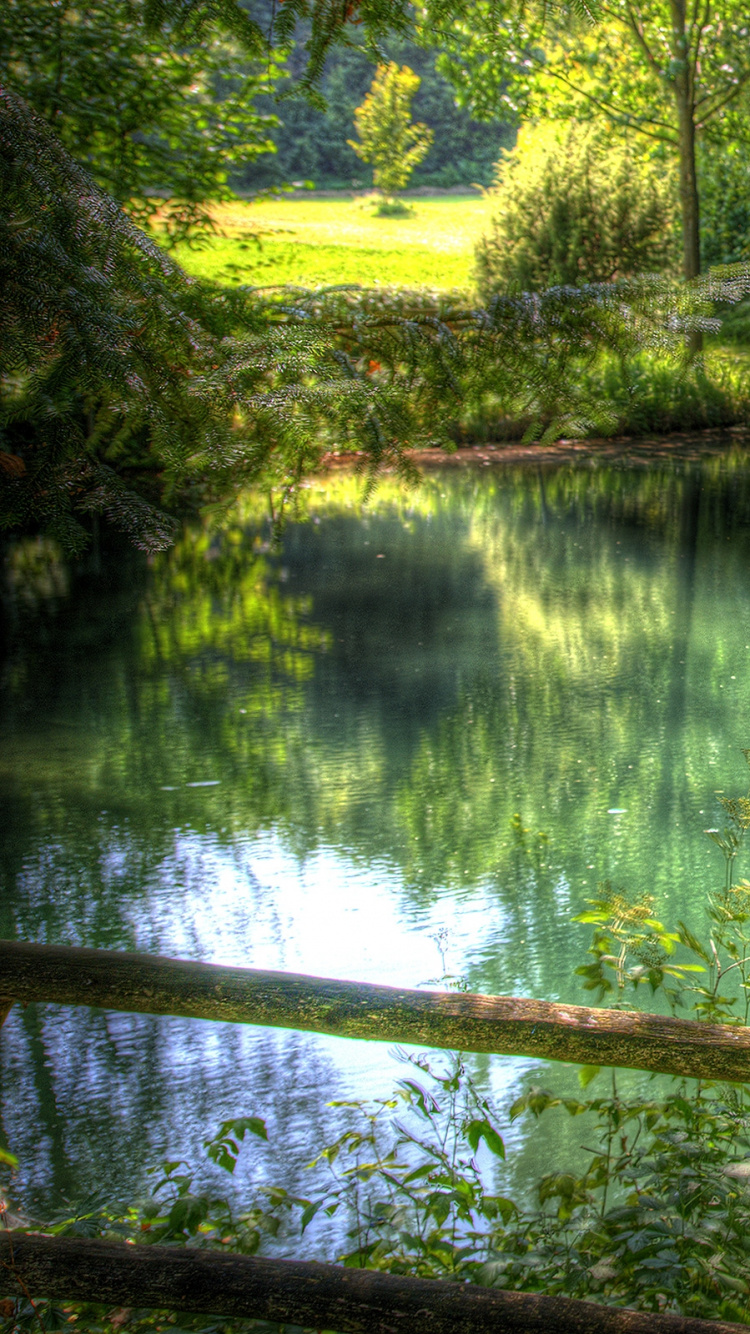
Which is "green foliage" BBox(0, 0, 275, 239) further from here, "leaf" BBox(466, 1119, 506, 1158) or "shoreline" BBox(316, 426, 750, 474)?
"leaf" BBox(466, 1119, 506, 1158)

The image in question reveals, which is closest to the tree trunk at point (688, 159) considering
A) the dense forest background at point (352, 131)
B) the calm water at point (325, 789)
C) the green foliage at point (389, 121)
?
the green foliage at point (389, 121)

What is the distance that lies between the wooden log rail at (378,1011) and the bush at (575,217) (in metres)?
13.7

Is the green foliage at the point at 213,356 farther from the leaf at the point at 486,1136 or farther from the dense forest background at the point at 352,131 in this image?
the dense forest background at the point at 352,131

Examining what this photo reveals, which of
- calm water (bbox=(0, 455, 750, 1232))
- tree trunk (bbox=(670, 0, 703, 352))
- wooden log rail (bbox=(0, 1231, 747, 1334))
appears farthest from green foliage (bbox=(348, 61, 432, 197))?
wooden log rail (bbox=(0, 1231, 747, 1334))

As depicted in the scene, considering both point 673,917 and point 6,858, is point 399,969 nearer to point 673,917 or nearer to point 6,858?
point 673,917

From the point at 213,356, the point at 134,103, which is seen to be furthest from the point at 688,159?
the point at 213,356

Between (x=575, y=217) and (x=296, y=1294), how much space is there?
14868 mm

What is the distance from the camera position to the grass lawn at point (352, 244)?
17.4 meters

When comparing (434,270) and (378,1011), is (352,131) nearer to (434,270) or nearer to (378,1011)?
(434,270)

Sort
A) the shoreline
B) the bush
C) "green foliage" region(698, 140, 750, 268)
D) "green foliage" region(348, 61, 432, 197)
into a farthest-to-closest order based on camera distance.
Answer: "green foliage" region(348, 61, 432, 197) → "green foliage" region(698, 140, 750, 268) → the bush → the shoreline

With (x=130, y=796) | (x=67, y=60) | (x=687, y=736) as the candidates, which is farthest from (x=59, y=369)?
(x=67, y=60)

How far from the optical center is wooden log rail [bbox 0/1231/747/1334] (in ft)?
4.69

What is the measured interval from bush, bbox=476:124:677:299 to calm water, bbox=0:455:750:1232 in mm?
7350

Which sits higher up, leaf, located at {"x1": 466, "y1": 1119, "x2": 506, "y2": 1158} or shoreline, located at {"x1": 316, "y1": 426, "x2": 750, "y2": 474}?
leaf, located at {"x1": 466, "y1": 1119, "x2": 506, "y2": 1158}
